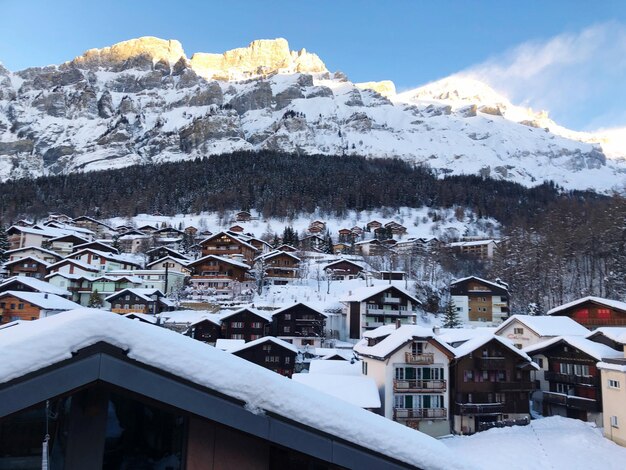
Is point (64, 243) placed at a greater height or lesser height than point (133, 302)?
greater

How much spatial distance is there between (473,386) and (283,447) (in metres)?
25.1

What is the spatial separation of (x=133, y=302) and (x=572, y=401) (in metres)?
36.3

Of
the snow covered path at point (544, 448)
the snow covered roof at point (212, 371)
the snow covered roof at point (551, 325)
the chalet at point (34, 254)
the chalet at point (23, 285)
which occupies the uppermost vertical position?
the chalet at point (34, 254)

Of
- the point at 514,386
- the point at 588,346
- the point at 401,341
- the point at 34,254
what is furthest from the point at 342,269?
the point at 34,254

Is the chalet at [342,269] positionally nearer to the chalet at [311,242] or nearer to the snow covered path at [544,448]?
the chalet at [311,242]

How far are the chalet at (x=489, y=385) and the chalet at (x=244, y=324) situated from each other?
636 inches

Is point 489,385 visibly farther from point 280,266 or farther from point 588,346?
point 280,266

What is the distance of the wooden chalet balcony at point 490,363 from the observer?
2431 cm

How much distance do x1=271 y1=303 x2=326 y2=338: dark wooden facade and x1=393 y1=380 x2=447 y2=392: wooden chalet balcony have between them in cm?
1392

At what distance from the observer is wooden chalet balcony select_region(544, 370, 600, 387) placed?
77.2 feet

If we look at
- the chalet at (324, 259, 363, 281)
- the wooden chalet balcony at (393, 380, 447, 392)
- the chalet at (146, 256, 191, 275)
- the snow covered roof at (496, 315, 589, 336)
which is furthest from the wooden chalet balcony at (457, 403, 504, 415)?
the chalet at (146, 256, 191, 275)

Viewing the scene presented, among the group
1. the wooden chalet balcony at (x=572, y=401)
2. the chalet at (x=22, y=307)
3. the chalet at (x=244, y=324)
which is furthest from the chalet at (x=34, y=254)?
the wooden chalet balcony at (x=572, y=401)

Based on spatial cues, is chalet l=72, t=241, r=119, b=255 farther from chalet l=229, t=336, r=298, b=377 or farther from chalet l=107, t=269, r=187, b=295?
chalet l=229, t=336, r=298, b=377

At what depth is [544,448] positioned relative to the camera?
1903cm
